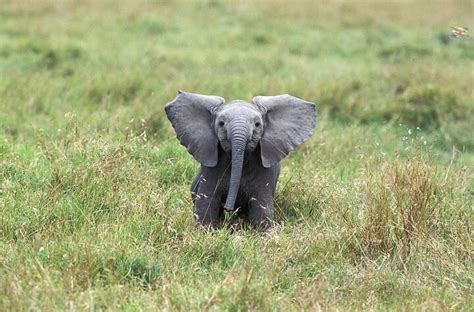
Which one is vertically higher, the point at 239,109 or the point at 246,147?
the point at 239,109

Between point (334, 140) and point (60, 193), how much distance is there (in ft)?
10.9

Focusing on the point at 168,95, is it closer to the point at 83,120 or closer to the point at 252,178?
the point at 83,120

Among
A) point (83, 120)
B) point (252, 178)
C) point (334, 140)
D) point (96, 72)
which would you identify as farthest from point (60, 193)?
point (96, 72)

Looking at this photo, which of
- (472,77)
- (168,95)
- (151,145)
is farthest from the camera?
(472,77)

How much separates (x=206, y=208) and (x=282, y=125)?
759mm

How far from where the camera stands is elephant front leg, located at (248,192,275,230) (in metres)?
5.39

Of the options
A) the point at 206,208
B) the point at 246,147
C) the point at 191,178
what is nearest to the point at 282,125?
the point at 246,147

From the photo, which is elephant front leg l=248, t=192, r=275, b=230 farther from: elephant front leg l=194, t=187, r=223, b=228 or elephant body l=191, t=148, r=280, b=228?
elephant front leg l=194, t=187, r=223, b=228

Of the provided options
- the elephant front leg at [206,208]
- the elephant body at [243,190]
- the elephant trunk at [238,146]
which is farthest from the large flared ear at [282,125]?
the elephant front leg at [206,208]

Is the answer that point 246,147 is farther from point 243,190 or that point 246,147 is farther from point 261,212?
point 261,212

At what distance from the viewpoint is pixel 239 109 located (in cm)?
509

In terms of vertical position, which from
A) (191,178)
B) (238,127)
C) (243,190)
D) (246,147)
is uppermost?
(238,127)

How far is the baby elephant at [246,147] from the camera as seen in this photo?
5.26 metres

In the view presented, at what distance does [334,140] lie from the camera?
8.04 m
